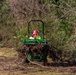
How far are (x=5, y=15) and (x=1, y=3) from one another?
2.31 metres

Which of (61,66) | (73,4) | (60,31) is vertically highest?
(73,4)

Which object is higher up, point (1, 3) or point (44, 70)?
point (1, 3)

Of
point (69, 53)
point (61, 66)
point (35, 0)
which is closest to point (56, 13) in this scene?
point (35, 0)

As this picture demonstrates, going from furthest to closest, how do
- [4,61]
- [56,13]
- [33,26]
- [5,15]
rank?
[5,15] < [56,13] < [33,26] < [4,61]

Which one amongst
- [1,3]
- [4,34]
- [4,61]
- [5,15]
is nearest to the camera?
[4,61]

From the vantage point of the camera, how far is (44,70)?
11000mm

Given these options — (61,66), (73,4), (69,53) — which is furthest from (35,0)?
(61,66)

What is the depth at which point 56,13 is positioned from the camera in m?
16.7

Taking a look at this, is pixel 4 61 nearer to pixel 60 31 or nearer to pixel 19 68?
pixel 19 68

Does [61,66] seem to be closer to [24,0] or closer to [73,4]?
[73,4]

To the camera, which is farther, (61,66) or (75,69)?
(61,66)

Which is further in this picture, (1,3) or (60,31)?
(1,3)

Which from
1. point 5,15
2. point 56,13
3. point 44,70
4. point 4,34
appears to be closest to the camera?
point 44,70

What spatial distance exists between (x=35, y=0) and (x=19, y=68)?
816 cm
